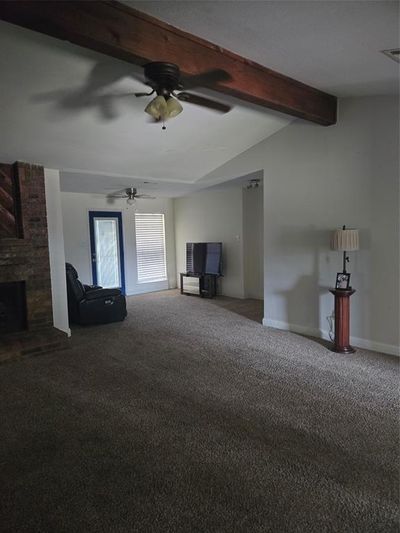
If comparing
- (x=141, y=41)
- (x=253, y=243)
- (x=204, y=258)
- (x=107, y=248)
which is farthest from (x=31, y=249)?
(x=253, y=243)

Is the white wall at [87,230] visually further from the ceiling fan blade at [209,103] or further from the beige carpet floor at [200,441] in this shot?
the ceiling fan blade at [209,103]

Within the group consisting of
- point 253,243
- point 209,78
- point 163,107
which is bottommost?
point 253,243

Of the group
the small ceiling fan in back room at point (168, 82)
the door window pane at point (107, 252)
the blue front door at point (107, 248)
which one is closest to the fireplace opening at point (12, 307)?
the blue front door at point (107, 248)

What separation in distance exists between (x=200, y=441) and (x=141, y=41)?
2836mm

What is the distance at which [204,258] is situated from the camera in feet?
26.0

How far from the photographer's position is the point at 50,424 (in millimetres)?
2717

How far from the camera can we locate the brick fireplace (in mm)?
4485

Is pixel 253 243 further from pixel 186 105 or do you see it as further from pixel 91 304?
pixel 186 105

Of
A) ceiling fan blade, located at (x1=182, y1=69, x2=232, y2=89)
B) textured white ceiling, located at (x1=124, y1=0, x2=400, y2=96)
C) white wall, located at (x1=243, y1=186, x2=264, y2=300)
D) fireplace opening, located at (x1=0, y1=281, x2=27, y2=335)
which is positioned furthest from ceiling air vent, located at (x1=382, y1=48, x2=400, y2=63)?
fireplace opening, located at (x1=0, y1=281, x2=27, y2=335)

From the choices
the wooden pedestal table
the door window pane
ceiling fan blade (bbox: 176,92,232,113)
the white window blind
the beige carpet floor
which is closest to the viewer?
the beige carpet floor

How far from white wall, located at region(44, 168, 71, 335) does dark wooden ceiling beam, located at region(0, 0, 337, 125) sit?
2737 millimetres

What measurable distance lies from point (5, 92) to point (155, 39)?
151cm

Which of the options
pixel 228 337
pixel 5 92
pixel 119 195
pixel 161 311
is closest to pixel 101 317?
pixel 161 311

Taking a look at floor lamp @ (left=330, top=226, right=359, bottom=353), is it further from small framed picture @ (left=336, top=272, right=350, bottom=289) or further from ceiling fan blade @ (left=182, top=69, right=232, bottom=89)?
ceiling fan blade @ (left=182, top=69, right=232, bottom=89)
